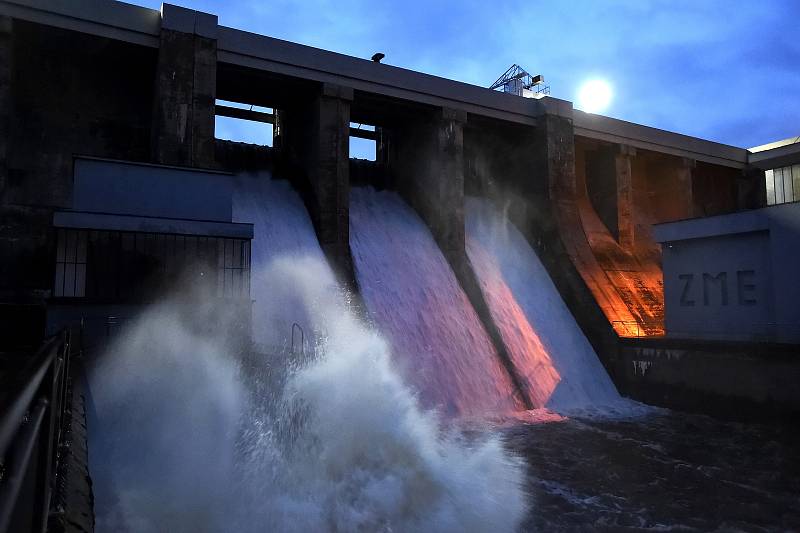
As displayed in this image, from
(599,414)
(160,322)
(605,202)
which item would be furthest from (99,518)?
(605,202)

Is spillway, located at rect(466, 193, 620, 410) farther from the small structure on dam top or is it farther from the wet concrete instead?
the wet concrete

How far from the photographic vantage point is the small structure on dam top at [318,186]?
11031 millimetres

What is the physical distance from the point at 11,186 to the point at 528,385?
1353 cm

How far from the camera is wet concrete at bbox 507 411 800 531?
283 inches

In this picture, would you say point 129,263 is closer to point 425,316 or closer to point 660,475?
point 425,316

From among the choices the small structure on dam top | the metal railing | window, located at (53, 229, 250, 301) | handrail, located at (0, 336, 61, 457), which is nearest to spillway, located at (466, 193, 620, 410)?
the small structure on dam top

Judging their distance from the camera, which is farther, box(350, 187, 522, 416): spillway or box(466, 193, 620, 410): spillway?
box(466, 193, 620, 410): spillway

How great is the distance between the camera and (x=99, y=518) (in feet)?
17.1

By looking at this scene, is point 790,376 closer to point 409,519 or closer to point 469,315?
point 469,315

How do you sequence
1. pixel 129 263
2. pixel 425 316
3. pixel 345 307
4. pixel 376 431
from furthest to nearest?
pixel 425 316 < pixel 345 307 < pixel 129 263 < pixel 376 431

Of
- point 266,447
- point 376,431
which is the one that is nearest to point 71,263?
point 266,447

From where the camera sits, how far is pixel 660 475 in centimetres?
898

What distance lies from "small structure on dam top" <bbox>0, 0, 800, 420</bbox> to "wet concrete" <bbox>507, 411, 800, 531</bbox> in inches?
86.1

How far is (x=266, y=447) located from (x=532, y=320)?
11.1 m
